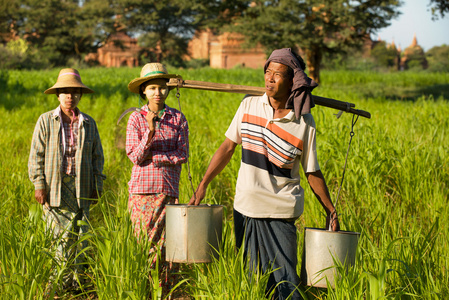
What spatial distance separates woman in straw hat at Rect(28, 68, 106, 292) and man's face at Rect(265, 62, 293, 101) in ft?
4.55

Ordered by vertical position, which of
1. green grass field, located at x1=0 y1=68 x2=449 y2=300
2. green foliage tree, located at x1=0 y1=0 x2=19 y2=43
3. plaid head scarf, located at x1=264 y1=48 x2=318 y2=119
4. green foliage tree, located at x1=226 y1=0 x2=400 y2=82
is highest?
Answer: green foliage tree, located at x1=0 y1=0 x2=19 y2=43

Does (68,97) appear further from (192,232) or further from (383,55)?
(383,55)

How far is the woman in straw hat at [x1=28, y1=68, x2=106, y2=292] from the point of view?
10.2 ft

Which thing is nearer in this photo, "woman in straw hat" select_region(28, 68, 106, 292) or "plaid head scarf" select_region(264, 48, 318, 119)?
"plaid head scarf" select_region(264, 48, 318, 119)

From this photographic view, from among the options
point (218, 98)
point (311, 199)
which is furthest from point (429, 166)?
point (218, 98)

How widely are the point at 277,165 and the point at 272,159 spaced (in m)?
0.04

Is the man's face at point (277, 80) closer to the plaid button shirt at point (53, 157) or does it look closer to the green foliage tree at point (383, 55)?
the plaid button shirt at point (53, 157)

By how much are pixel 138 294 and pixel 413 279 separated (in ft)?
4.67

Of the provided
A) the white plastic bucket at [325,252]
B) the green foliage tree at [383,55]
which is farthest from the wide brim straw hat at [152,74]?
the green foliage tree at [383,55]

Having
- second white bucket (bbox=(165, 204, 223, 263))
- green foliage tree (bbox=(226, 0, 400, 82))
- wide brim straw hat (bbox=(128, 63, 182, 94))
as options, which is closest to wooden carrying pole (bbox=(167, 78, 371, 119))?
wide brim straw hat (bbox=(128, 63, 182, 94))

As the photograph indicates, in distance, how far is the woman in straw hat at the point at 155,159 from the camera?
9.40 ft

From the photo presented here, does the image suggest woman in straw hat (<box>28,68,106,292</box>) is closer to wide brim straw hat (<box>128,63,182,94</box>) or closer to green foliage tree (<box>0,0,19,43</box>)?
wide brim straw hat (<box>128,63,182,94</box>)

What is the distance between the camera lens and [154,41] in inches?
2196

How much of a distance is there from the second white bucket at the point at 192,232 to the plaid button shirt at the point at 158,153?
57cm
